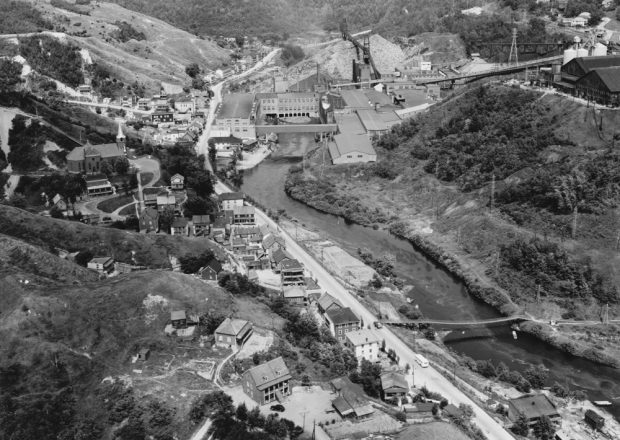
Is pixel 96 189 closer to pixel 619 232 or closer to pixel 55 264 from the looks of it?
pixel 55 264

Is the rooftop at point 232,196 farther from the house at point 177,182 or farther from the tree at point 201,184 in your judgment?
the house at point 177,182

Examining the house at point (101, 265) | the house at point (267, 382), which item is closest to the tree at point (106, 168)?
the house at point (101, 265)

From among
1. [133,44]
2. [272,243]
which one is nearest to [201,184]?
[272,243]

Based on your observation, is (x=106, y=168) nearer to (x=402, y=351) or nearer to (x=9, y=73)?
(x=9, y=73)

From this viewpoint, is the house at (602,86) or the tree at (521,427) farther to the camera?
the house at (602,86)

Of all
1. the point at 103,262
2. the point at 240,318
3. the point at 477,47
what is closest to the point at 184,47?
the point at 477,47

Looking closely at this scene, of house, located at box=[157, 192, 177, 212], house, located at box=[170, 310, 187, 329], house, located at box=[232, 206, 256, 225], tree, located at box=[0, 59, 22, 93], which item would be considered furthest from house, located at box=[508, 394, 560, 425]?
tree, located at box=[0, 59, 22, 93]
